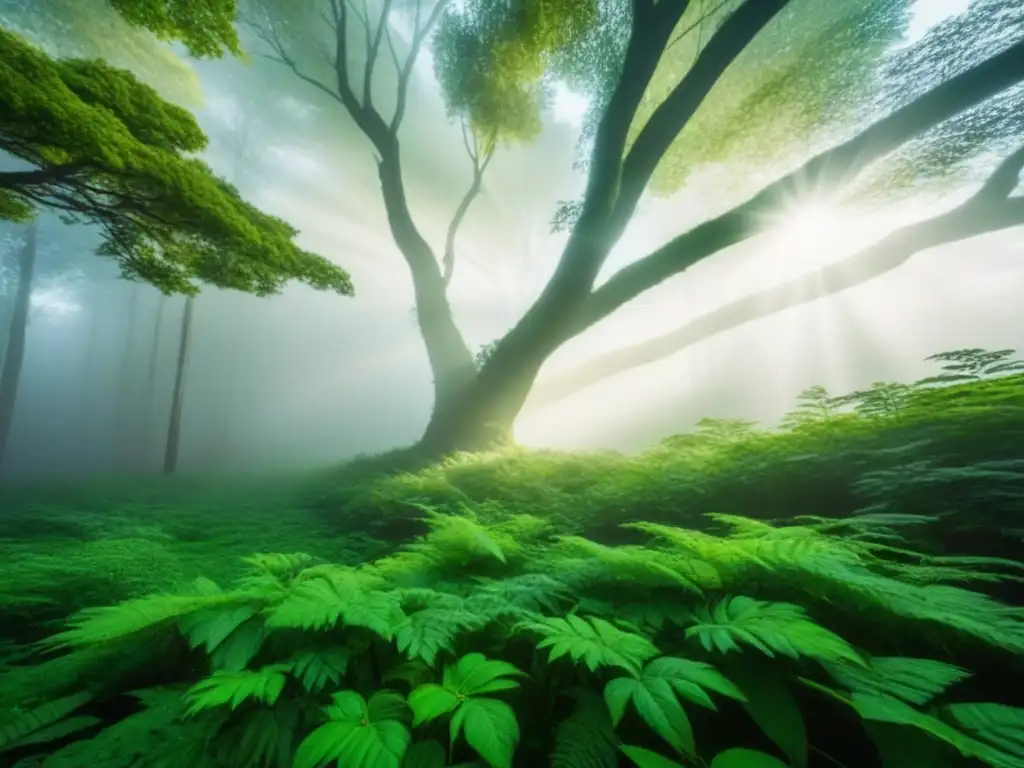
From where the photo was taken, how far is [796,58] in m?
8.39

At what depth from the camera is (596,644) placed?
116cm

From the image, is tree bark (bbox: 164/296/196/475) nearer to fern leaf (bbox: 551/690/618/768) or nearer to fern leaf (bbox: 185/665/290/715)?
fern leaf (bbox: 185/665/290/715)

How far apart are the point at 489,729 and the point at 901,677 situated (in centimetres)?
106

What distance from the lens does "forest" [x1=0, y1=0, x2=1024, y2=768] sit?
1142 millimetres

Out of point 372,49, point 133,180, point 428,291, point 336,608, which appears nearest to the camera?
point 336,608

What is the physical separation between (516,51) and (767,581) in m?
9.68

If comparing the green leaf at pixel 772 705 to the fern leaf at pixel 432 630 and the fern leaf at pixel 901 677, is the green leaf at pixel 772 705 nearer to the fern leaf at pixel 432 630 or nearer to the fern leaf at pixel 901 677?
the fern leaf at pixel 901 677

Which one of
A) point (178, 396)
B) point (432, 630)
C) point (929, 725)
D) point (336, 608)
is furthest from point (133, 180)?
point (178, 396)

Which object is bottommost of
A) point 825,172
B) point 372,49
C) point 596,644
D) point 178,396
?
point 596,644

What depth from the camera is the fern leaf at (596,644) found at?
1.09m

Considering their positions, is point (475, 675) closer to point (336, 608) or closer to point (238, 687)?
point (336, 608)

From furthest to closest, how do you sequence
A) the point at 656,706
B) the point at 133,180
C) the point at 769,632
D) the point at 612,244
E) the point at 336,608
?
the point at 612,244 → the point at 133,180 → the point at 336,608 → the point at 769,632 → the point at 656,706

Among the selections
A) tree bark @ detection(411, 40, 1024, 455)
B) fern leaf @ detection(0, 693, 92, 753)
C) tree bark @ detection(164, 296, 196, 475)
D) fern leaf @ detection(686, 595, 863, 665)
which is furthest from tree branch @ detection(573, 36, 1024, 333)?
tree bark @ detection(164, 296, 196, 475)

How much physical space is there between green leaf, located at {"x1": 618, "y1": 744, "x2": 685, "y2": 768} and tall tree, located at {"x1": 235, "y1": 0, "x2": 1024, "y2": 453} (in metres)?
6.21
